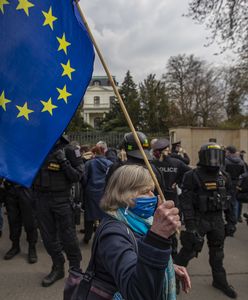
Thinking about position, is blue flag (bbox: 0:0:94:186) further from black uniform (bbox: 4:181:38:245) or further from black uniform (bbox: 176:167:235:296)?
black uniform (bbox: 4:181:38:245)

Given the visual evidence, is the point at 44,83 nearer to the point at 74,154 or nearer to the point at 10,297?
the point at 74,154

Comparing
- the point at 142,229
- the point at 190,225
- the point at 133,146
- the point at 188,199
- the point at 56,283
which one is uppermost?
the point at 133,146

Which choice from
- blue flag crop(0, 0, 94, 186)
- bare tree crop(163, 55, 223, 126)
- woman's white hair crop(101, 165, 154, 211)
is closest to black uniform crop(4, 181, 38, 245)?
blue flag crop(0, 0, 94, 186)

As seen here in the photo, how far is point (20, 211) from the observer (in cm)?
547

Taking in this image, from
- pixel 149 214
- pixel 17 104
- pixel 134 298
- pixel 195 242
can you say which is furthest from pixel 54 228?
pixel 134 298

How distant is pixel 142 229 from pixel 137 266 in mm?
368

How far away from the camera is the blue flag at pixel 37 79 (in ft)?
7.27

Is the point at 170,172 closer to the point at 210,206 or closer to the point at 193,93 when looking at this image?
the point at 210,206

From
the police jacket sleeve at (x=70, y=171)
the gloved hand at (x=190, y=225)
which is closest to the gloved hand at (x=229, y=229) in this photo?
the gloved hand at (x=190, y=225)

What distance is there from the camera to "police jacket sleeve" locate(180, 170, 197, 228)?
4.22 m

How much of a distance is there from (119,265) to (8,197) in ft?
13.8

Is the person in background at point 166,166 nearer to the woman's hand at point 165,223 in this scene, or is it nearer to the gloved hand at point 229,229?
the gloved hand at point 229,229

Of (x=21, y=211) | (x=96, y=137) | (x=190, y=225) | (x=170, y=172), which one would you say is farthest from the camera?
(x=96, y=137)

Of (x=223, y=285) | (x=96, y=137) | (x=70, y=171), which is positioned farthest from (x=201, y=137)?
(x=70, y=171)
